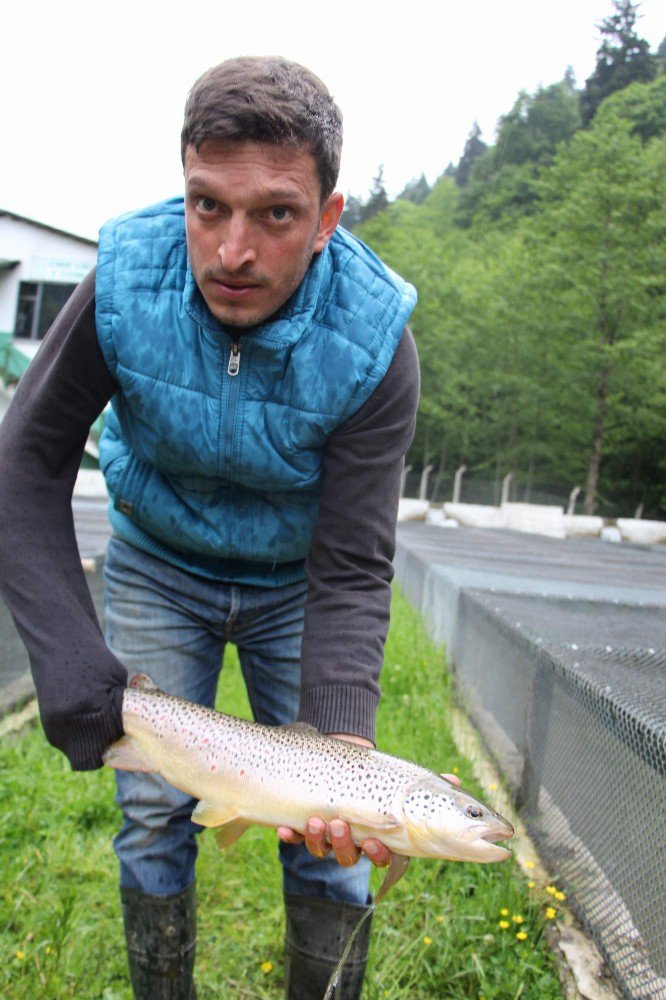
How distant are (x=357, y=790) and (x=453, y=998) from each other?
134 cm

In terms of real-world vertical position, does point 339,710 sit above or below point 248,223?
below

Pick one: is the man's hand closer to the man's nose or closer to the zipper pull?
the zipper pull

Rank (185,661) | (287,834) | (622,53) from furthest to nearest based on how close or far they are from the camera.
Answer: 1. (622,53)
2. (185,661)
3. (287,834)

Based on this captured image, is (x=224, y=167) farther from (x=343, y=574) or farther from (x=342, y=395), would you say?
(x=343, y=574)

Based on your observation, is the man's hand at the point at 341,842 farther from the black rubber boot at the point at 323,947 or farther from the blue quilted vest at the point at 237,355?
the blue quilted vest at the point at 237,355

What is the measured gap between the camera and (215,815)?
2371mm

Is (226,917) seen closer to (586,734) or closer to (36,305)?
(586,734)

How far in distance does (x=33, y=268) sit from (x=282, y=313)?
30276 millimetres

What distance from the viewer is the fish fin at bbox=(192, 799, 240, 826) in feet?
7.73

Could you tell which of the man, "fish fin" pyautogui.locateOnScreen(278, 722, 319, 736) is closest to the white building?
the man

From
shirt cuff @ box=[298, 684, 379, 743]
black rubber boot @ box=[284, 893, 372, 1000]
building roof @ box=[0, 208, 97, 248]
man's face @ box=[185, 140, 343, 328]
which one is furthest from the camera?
building roof @ box=[0, 208, 97, 248]

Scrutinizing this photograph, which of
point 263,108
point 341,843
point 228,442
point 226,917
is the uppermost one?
point 263,108

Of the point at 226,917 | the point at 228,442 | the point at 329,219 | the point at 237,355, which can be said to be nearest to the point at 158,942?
the point at 226,917

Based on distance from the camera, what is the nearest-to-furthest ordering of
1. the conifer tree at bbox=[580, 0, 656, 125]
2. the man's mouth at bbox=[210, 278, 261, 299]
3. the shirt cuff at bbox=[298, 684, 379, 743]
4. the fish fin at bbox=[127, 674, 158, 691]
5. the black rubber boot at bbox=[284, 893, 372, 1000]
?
the man's mouth at bbox=[210, 278, 261, 299] < the shirt cuff at bbox=[298, 684, 379, 743] < the fish fin at bbox=[127, 674, 158, 691] < the black rubber boot at bbox=[284, 893, 372, 1000] < the conifer tree at bbox=[580, 0, 656, 125]
